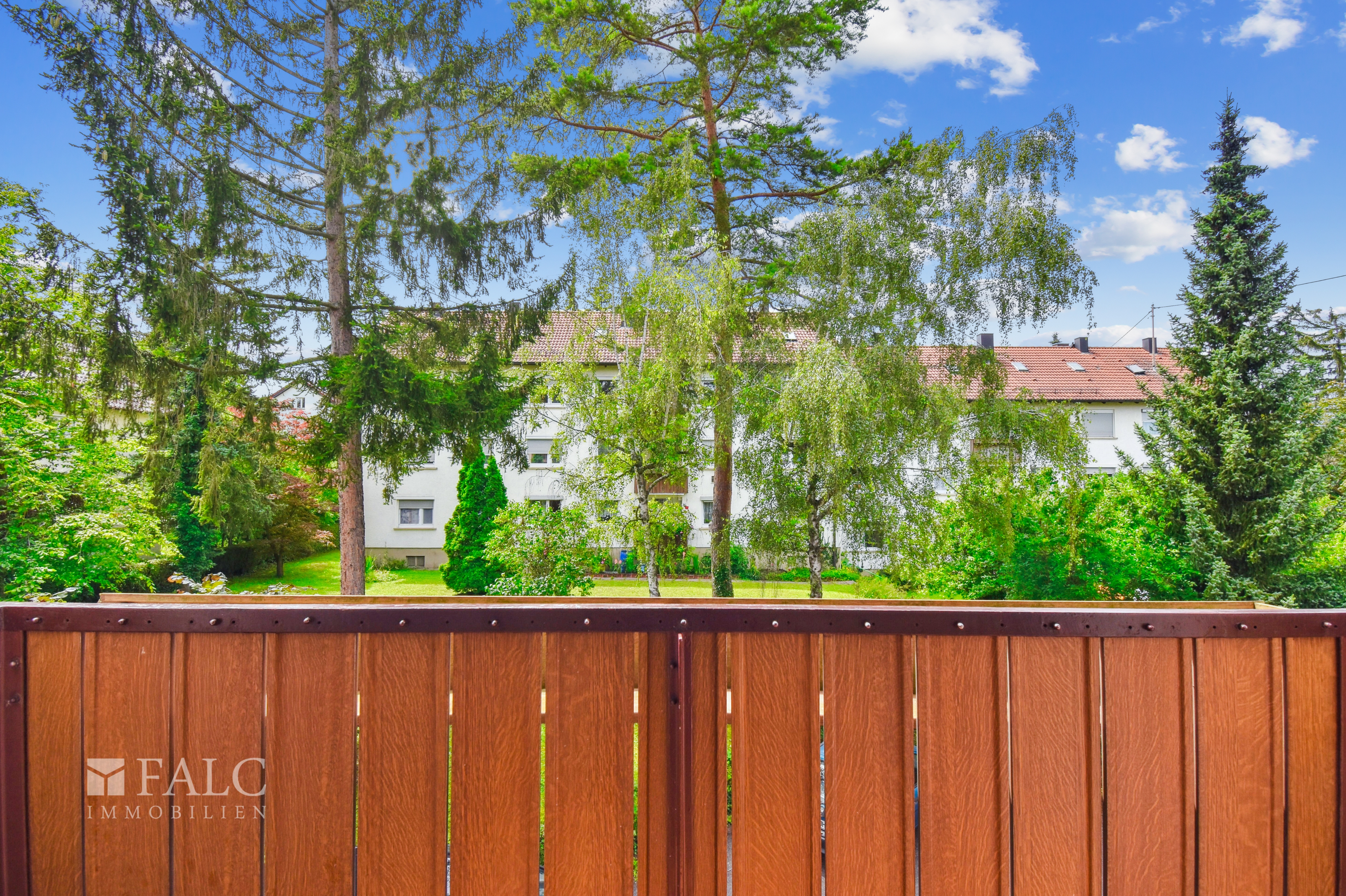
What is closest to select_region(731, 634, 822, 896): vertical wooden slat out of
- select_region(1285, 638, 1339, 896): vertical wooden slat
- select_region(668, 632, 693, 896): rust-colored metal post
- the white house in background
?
select_region(668, 632, 693, 896): rust-colored metal post

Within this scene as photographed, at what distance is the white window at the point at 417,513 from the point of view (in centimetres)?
1678

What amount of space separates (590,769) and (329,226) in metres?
7.82

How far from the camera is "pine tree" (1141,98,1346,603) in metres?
9.65

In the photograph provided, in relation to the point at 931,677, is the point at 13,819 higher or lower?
lower

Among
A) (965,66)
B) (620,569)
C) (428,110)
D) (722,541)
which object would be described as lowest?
(620,569)

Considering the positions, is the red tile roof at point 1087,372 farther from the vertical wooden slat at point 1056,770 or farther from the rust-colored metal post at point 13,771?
the rust-colored metal post at point 13,771

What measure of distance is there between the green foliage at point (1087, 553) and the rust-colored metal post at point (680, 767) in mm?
8708

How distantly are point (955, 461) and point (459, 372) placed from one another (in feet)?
21.2

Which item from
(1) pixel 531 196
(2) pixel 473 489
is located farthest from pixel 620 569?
(1) pixel 531 196

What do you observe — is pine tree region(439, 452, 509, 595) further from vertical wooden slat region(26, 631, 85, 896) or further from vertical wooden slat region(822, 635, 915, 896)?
vertical wooden slat region(822, 635, 915, 896)

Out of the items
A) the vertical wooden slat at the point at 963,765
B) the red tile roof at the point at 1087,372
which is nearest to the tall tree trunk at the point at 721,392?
the vertical wooden slat at the point at 963,765

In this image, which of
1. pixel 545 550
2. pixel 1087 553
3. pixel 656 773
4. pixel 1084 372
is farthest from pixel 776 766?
pixel 1084 372

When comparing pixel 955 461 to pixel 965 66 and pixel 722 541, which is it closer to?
pixel 722 541

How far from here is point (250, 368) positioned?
6926mm
